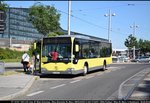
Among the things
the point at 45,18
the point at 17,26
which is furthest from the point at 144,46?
the point at 45,18

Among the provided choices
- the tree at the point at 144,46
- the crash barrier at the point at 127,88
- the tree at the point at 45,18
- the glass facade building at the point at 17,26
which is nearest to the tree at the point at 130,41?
the glass facade building at the point at 17,26

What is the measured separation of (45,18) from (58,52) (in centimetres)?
2467

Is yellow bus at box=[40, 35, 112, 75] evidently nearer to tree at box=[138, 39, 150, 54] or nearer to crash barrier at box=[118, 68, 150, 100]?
crash barrier at box=[118, 68, 150, 100]

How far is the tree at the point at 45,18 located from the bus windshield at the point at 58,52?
23665 millimetres

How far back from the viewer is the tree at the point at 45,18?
157 feet

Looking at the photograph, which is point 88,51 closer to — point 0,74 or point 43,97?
point 0,74

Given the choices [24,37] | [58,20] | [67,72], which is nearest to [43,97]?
[67,72]

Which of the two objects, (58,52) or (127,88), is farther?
(58,52)

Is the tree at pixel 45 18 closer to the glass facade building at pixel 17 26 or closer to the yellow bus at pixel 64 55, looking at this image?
the yellow bus at pixel 64 55

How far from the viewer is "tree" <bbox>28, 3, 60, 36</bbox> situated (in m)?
47.8

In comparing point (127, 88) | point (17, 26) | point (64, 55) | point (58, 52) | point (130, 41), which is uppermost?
point (17, 26)

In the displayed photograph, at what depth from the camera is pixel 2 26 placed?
1584 cm

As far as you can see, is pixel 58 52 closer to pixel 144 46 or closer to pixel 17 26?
pixel 17 26

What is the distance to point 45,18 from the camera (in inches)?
1880
